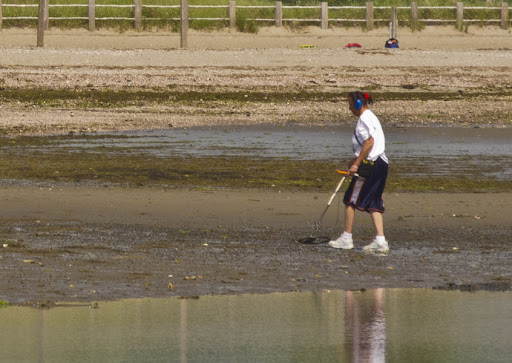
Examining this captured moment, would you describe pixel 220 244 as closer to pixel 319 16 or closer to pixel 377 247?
pixel 377 247

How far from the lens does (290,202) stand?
49.1 ft

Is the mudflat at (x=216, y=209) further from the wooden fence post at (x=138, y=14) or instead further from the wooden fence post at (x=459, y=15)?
the wooden fence post at (x=459, y=15)

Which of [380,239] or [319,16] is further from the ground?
[319,16]

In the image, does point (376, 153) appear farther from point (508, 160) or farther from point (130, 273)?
point (508, 160)

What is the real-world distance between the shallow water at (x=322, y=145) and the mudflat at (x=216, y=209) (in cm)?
112

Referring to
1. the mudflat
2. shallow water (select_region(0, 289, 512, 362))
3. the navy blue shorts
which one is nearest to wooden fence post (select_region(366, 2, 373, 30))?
the mudflat

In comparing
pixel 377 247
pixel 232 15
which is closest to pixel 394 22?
pixel 232 15

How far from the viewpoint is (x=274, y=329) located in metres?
8.57

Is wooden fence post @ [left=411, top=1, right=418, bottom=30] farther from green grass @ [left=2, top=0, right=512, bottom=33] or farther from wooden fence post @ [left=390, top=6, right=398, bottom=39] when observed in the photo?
wooden fence post @ [left=390, top=6, right=398, bottom=39]

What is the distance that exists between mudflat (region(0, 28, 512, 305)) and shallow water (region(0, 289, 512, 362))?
1.50 ft

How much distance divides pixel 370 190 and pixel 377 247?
22.7 inches

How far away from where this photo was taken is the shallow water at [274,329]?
7.88 m

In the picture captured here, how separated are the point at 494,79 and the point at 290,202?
1957 centimetres

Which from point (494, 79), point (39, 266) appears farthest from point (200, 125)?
point (39, 266)
